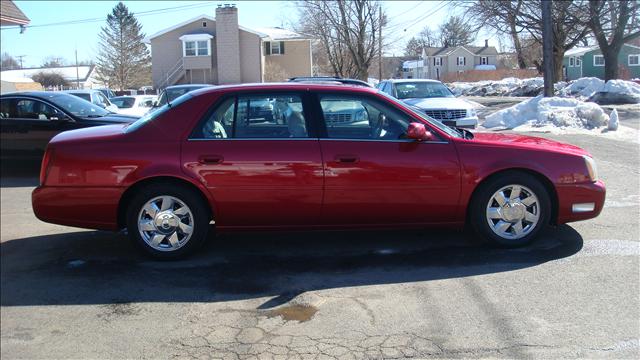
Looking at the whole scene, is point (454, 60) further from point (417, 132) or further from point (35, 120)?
point (417, 132)

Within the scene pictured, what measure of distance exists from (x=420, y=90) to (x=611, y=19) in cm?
2312

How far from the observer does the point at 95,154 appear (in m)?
5.38

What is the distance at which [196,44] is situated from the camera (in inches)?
1829

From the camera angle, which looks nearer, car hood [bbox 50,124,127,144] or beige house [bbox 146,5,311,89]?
car hood [bbox 50,124,127,144]

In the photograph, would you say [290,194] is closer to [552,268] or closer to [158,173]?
[158,173]

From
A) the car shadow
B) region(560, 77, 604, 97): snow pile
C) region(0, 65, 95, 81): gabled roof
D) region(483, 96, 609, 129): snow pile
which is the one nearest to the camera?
the car shadow

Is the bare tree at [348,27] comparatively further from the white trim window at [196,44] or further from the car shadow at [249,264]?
the car shadow at [249,264]

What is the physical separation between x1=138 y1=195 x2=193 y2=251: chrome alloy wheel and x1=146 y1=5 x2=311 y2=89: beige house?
1631 inches

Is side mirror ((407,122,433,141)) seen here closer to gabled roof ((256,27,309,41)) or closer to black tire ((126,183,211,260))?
black tire ((126,183,211,260))

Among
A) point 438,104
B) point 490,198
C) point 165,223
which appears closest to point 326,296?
point 165,223

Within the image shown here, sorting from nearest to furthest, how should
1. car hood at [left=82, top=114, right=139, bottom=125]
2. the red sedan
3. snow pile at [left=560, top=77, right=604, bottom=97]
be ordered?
the red sedan → car hood at [left=82, top=114, right=139, bottom=125] → snow pile at [left=560, top=77, right=604, bottom=97]

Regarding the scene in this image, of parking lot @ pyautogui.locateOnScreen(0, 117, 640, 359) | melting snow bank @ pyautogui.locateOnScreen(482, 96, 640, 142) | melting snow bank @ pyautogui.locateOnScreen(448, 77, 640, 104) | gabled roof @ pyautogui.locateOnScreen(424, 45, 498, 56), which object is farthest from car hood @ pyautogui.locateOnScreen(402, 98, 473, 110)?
gabled roof @ pyautogui.locateOnScreen(424, 45, 498, 56)

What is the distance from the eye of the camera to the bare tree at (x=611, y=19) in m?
31.3

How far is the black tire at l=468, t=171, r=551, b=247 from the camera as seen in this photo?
558cm
